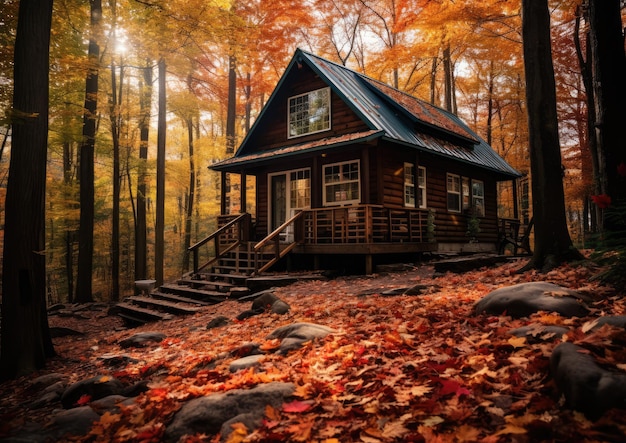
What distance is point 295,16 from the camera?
21.7 m

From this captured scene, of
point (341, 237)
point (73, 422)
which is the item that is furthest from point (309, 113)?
point (73, 422)

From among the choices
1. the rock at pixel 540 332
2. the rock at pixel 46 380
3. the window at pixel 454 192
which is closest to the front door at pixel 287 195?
the window at pixel 454 192

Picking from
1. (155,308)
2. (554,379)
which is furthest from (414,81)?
(554,379)

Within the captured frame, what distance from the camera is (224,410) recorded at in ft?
10.8

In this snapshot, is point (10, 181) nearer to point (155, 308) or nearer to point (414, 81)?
point (155, 308)

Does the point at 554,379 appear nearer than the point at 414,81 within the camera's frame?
Yes

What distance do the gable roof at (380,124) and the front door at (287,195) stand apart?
132 centimetres

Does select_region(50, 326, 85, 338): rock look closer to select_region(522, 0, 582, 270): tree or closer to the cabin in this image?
the cabin

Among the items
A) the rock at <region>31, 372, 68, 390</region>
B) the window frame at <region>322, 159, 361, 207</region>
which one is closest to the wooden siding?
the window frame at <region>322, 159, 361, 207</region>

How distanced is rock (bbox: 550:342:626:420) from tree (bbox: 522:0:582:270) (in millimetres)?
5649

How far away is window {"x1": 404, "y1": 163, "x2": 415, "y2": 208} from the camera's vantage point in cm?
1506

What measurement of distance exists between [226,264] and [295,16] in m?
15.1

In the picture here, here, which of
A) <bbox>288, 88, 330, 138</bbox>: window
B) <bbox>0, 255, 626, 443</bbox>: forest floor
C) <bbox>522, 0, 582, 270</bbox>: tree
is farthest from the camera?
<bbox>288, 88, 330, 138</bbox>: window

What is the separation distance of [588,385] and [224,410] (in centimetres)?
268
